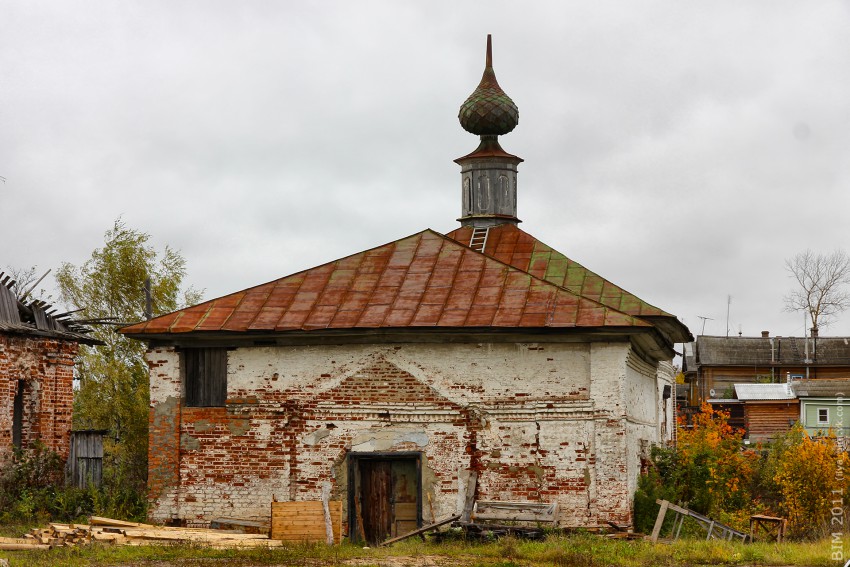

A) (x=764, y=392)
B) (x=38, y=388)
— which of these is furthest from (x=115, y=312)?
(x=764, y=392)

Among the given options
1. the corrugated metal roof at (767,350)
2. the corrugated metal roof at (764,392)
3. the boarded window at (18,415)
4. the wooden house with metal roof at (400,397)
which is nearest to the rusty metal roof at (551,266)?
the wooden house with metal roof at (400,397)

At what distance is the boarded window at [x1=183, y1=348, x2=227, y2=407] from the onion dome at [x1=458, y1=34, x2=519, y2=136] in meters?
7.82

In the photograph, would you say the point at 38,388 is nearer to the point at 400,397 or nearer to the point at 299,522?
the point at 299,522

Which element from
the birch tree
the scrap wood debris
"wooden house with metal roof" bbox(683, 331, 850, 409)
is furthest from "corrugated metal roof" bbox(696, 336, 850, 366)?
the scrap wood debris

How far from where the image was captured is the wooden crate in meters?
14.5

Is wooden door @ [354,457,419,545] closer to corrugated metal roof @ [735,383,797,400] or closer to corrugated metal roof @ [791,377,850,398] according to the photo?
corrugated metal roof @ [791,377,850,398]

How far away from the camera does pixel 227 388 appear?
15.9 metres

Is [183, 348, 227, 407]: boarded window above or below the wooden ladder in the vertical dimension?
below

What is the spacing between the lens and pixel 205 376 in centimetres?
1605

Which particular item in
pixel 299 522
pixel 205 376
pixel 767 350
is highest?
pixel 767 350

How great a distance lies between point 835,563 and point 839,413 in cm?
2862

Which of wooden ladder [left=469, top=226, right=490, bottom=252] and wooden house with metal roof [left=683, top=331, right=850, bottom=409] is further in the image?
wooden house with metal roof [left=683, top=331, right=850, bottom=409]

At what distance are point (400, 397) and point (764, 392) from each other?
2966 centimetres

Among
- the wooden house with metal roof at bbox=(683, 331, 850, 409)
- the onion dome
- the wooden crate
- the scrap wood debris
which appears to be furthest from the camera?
the wooden house with metal roof at bbox=(683, 331, 850, 409)
